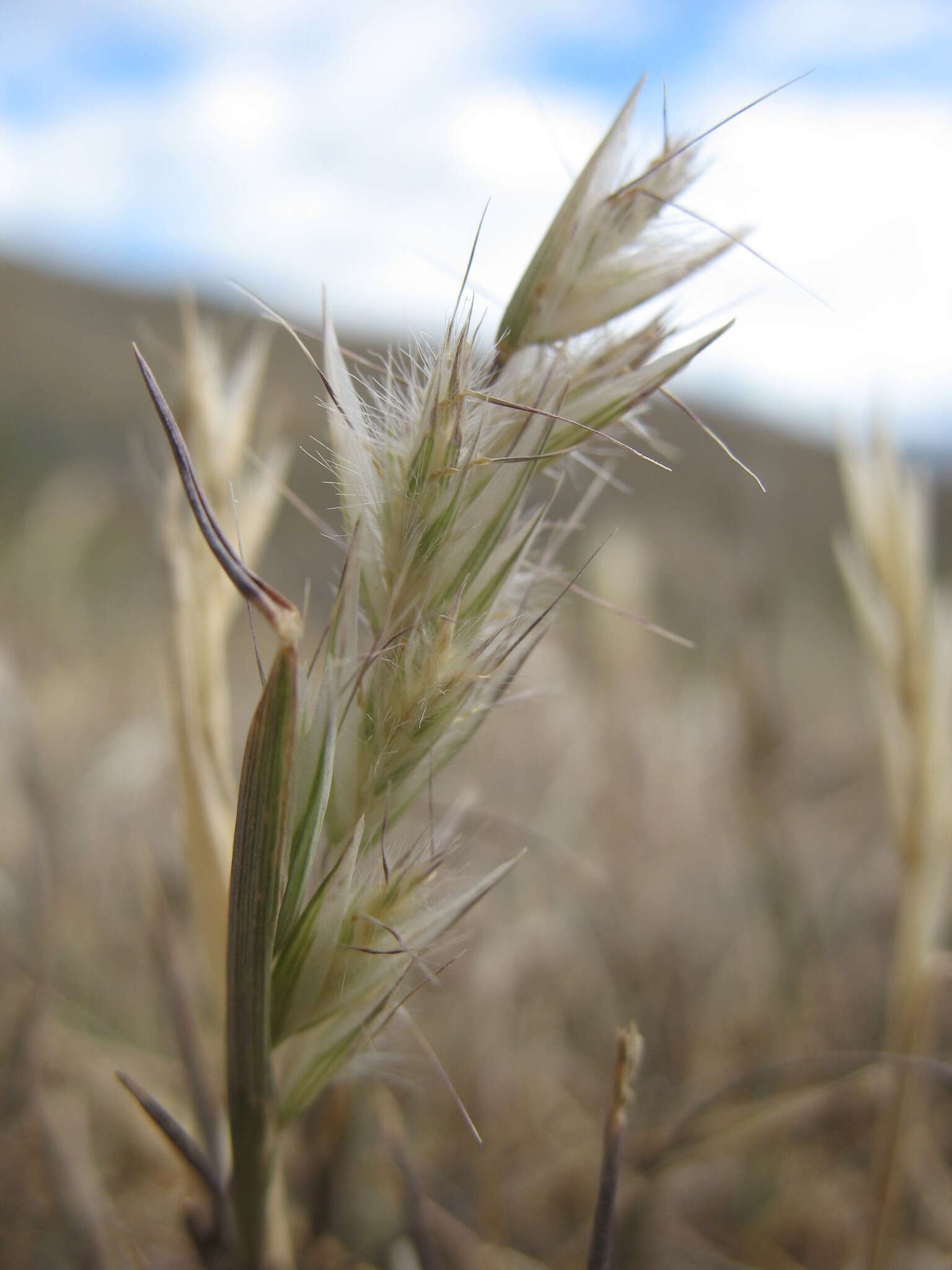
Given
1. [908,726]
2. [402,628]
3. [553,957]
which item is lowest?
[553,957]

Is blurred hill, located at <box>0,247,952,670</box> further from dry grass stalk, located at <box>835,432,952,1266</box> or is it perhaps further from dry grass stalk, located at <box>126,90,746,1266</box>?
dry grass stalk, located at <box>835,432,952,1266</box>

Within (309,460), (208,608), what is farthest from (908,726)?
(309,460)

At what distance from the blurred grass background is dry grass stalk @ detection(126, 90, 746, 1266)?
4 cm

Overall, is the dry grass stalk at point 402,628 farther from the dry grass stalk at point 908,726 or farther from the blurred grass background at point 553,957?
the dry grass stalk at point 908,726

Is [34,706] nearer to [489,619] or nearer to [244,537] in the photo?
[244,537]

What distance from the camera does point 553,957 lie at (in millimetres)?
1234

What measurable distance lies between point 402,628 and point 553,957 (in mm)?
1017

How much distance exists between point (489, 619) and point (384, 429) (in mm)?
87

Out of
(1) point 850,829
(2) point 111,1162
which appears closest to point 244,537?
(2) point 111,1162

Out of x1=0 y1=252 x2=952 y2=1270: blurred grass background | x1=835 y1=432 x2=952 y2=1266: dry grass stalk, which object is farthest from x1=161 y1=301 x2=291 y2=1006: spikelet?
x1=835 y1=432 x2=952 y2=1266: dry grass stalk

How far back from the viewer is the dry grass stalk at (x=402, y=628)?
316mm

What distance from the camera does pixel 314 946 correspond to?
→ 0.35 m

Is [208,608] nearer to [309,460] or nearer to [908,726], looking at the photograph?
[908,726]

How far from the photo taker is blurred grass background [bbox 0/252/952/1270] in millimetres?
730
